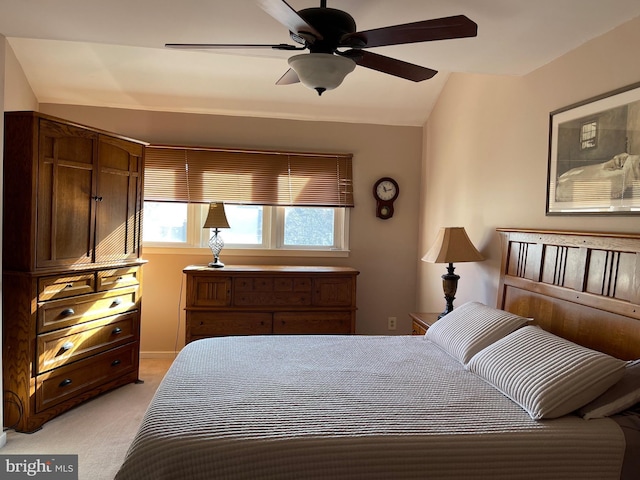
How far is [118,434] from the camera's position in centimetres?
277

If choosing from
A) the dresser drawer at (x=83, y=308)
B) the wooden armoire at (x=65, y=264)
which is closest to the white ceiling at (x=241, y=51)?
the wooden armoire at (x=65, y=264)

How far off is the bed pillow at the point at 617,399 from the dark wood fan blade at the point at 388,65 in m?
1.44

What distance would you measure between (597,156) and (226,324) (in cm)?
281

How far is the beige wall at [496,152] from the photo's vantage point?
2264 millimetres

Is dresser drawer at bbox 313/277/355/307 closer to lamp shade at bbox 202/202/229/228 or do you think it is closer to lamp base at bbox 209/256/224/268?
lamp base at bbox 209/256/224/268

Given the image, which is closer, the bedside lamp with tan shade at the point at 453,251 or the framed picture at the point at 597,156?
the framed picture at the point at 597,156

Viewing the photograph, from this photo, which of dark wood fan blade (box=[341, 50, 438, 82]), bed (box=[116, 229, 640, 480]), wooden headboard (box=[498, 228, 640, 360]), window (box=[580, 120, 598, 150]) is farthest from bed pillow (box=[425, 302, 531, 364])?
dark wood fan blade (box=[341, 50, 438, 82])

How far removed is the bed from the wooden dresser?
1263 mm

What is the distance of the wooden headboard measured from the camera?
6.40ft

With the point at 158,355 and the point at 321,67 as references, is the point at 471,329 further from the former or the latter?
the point at 158,355

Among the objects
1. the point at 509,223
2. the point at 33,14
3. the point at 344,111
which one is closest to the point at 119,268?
the point at 33,14

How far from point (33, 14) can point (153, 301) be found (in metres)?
2.59

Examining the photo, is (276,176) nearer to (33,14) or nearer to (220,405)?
(33,14)

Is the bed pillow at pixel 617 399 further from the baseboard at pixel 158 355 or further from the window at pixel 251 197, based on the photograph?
the baseboard at pixel 158 355
